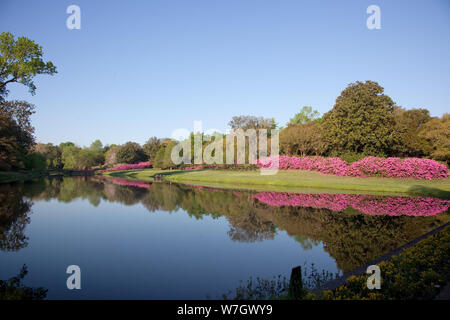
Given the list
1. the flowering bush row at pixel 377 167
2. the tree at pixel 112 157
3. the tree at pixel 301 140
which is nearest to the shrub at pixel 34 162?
the tree at pixel 112 157

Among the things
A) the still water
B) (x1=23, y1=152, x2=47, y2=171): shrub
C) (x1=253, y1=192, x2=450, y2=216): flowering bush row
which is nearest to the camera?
the still water

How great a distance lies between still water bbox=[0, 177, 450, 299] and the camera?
22.5ft

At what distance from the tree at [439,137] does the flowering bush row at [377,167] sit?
13.4 metres

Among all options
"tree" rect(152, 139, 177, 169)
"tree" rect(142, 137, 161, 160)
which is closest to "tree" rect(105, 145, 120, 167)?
"tree" rect(142, 137, 161, 160)

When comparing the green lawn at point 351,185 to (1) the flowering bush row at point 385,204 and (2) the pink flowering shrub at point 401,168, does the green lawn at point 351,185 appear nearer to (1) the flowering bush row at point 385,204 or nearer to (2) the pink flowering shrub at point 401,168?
(2) the pink flowering shrub at point 401,168

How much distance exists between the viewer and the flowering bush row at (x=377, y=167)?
91.4 ft

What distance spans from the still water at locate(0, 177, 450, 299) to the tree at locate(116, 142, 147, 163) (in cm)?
5965

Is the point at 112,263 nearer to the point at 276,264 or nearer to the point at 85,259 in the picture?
the point at 85,259

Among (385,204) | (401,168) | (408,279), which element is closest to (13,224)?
(408,279)

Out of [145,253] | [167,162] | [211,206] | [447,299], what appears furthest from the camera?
[167,162]

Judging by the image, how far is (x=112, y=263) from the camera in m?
8.18

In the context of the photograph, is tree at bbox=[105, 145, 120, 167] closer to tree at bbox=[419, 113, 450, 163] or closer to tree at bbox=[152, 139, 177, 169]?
tree at bbox=[152, 139, 177, 169]
